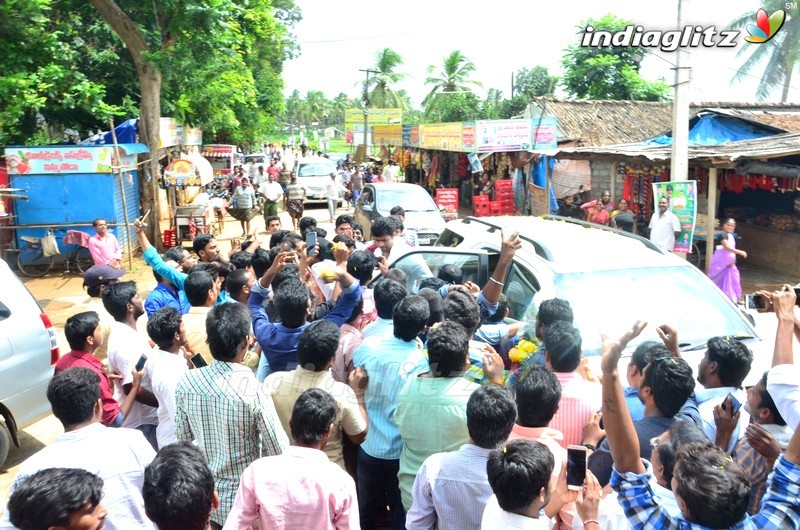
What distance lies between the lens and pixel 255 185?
26.2m

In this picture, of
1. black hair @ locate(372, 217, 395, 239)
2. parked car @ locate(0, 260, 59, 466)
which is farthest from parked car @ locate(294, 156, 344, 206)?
parked car @ locate(0, 260, 59, 466)

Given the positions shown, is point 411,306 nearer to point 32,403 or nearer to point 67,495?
point 67,495

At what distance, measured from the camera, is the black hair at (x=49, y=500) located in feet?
6.63

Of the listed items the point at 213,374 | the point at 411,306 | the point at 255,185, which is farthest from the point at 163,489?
the point at 255,185

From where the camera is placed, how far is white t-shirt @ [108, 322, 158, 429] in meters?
3.83

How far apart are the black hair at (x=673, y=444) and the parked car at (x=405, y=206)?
10518 mm

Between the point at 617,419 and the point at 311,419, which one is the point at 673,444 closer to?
the point at 617,419

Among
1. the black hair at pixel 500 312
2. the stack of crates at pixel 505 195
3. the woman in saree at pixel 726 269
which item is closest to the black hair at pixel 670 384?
the black hair at pixel 500 312

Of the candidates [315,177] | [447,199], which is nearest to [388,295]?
[447,199]

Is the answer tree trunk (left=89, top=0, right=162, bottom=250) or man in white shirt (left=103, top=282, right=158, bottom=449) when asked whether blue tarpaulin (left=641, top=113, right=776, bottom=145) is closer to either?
tree trunk (left=89, top=0, right=162, bottom=250)

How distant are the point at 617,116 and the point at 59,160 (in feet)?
51.0

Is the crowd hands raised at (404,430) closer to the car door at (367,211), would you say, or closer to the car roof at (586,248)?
the car roof at (586,248)

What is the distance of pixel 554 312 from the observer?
3.85 m

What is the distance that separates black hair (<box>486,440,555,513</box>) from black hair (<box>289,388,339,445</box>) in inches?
27.7
